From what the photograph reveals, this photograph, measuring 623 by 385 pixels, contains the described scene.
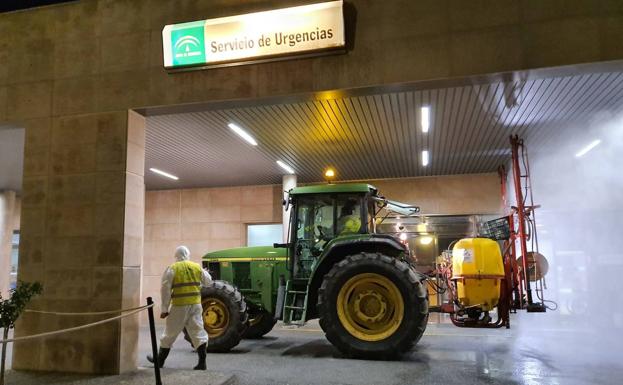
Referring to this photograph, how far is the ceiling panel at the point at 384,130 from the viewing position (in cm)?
766

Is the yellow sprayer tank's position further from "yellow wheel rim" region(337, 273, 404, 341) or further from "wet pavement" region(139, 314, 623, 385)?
"yellow wheel rim" region(337, 273, 404, 341)

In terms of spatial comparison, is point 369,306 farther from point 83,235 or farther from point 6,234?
point 6,234

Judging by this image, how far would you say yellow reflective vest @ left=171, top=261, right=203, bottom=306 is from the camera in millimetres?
6188

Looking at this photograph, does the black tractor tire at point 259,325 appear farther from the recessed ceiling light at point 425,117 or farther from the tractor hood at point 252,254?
the recessed ceiling light at point 425,117

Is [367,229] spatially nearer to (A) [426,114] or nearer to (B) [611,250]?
(A) [426,114]

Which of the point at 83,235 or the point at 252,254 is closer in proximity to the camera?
the point at 83,235

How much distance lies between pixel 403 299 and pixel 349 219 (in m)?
1.57

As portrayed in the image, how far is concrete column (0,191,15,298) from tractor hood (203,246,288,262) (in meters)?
9.16

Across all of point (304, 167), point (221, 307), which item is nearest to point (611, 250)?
point (304, 167)

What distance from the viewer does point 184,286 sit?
622 cm

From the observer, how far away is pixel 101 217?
618cm

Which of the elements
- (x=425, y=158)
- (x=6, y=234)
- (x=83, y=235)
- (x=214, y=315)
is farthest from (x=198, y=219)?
(x=83, y=235)

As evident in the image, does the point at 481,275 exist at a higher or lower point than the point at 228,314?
higher

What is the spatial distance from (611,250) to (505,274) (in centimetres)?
392
